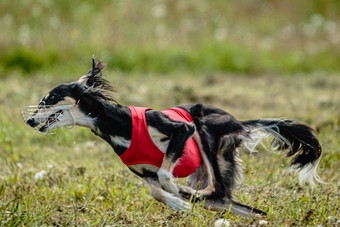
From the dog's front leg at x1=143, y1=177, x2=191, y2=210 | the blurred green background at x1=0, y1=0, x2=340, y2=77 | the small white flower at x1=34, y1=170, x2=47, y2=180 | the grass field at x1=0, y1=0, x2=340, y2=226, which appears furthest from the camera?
the blurred green background at x1=0, y1=0, x2=340, y2=77

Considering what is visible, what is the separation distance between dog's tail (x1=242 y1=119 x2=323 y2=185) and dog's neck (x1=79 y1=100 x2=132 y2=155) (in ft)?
3.02

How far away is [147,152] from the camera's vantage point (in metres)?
3.67

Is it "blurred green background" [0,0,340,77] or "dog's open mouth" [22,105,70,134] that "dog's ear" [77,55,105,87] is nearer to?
"dog's open mouth" [22,105,70,134]

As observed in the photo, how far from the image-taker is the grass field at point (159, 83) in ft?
13.3

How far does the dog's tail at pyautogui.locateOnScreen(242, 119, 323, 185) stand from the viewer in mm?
4090

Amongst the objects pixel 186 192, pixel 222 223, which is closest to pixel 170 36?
pixel 186 192

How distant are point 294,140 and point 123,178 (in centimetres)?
150

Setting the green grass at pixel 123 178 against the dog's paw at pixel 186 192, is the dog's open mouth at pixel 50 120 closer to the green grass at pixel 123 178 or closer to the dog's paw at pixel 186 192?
the green grass at pixel 123 178

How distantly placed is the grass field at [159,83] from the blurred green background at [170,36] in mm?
34

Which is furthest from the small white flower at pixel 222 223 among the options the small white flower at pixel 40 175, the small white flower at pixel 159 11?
the small white flower at pixel 159 11

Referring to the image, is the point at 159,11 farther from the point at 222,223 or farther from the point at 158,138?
the point at 222,223

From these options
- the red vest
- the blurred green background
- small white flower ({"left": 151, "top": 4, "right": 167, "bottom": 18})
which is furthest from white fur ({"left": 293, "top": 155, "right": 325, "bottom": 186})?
small white flower ({"left": 151, "top": 4, "right": 167, "bottom": 18})

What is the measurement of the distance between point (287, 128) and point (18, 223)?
205 cm

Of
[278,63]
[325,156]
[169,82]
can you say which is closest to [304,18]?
[278,63]
